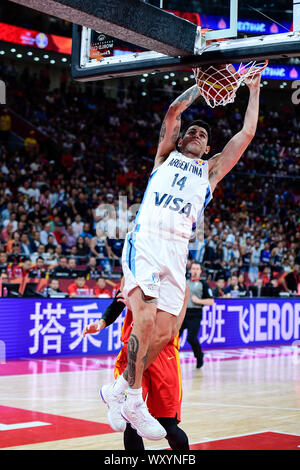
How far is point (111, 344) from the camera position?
1291 cm

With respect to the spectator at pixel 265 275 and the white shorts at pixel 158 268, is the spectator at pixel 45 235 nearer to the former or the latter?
the spectator at pixel 265 275

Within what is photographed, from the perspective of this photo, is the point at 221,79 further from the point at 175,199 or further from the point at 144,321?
the point at 144,321

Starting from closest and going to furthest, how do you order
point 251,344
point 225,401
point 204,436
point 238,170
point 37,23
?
1. point 204,436
2. point 225,401
3. point 251,344
4. point 37,23
5. point 238,170

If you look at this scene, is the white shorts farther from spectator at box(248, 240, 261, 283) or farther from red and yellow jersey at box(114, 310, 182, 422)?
spectator at box(248, 240, 261, 283)

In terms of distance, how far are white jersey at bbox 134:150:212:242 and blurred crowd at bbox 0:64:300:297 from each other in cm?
869

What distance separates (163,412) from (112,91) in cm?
2391

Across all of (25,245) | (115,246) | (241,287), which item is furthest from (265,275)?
(25,245)

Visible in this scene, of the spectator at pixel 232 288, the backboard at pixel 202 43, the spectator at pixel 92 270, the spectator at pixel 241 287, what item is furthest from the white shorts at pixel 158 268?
the spectator at pixel 241 287

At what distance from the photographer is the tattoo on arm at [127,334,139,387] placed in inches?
164

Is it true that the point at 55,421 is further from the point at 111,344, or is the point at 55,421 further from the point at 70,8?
the point at 111,344

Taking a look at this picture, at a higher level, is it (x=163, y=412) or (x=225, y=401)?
(x=163, y=412)

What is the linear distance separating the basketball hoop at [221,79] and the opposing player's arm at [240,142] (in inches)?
3.9

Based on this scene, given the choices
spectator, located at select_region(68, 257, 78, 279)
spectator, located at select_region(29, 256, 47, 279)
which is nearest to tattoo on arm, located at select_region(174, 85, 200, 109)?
spectator, located at select_region(29, 256, 47, 279)

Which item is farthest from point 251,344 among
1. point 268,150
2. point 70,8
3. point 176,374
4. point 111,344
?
point 268,150
